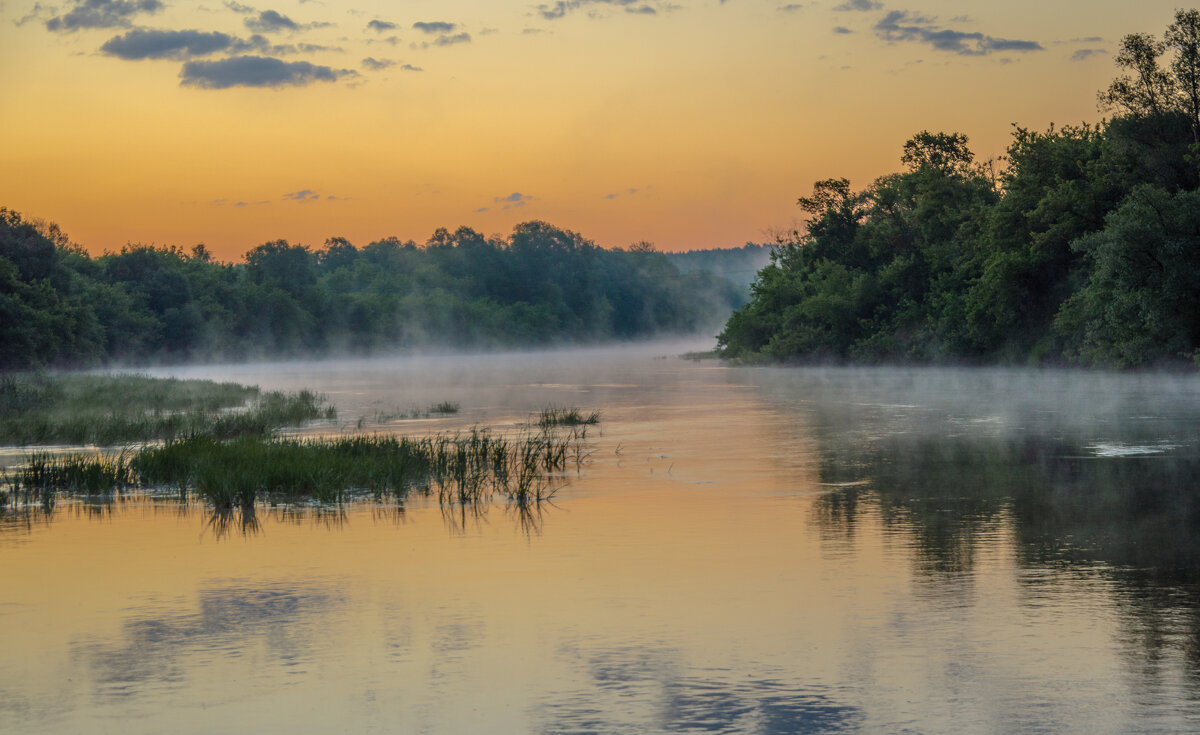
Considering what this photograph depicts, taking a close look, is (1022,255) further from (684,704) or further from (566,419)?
(684,704)

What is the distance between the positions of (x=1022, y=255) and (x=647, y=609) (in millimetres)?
66772

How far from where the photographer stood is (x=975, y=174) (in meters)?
109

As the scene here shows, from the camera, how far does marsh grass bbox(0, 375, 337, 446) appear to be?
3450cm

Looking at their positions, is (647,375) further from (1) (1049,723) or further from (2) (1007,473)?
(1) (1049,723)

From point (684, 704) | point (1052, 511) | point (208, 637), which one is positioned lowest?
point (1052, 511)

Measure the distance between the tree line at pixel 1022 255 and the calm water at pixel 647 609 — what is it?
3355 centimetres

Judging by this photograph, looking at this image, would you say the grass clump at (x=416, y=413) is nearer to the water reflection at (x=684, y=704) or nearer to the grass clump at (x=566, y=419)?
the grass clump at (x=566, y=419)

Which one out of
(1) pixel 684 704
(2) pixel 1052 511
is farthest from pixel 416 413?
(1) pixel 684 704

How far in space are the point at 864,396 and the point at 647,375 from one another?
3314cm

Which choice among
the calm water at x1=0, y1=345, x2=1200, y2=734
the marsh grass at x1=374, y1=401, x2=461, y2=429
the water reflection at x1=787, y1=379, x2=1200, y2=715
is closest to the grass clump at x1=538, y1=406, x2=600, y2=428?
the marsh grass at x1=374, y1=401, x2=461, y2=429

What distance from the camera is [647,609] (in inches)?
506

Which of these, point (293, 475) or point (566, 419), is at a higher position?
point (293, 475)

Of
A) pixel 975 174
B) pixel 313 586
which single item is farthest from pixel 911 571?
pixel 975 174

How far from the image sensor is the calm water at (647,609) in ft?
31.0
